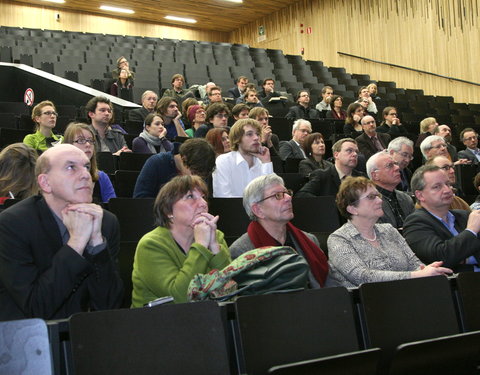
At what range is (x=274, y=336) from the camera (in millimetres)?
1503

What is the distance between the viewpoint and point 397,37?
11.4 metres

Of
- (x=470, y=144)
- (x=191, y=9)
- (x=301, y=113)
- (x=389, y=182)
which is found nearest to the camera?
(x=389, y=182)

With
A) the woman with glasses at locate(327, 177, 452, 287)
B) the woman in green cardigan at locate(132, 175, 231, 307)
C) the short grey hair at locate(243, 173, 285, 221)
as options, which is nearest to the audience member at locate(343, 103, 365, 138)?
the woman with glasses at locate(327, 177, 452, 287)

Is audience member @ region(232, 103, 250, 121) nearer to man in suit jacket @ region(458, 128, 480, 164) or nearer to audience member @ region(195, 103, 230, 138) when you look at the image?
audience member @ region(195, 103, 230, 138)

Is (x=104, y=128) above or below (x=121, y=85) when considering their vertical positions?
below

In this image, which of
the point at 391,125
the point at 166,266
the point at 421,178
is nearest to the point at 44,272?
the point at 166,266

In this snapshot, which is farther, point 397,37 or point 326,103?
point 397,37

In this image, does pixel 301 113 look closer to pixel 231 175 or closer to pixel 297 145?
pixel 297 145

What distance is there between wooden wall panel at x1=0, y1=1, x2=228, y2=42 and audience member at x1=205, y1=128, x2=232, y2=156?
10183mm

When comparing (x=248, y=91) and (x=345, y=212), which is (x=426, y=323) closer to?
(x=345, y=212)

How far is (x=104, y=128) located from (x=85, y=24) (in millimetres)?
9873

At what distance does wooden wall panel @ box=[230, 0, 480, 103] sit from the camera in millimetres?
10430

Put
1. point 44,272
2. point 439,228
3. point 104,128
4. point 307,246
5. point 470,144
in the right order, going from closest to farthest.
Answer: point 44,272, point 307,246, point 439,228, point 104,128, point 470,144

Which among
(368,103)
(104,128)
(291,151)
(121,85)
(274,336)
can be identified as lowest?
(274,336)
